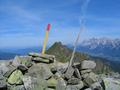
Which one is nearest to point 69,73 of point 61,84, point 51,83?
point 61,84

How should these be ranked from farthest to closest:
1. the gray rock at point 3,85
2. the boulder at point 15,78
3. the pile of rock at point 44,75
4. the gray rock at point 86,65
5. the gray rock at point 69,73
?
1. the gray rock at point 86,65
2. the gray rock at point 69,73
3. the boulder at point 15,78
4. the pile of rock at point 44,75
5. the gray rock at point 3,85

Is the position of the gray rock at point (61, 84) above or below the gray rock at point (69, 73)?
below

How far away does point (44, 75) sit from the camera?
17.9m

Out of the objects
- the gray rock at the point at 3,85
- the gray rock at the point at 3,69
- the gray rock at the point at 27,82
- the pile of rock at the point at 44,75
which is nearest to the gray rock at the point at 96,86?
the pile of rock at the point at 44,75

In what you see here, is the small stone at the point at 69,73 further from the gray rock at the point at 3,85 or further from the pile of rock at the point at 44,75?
the gray rock at the point at 3,85

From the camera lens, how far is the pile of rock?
1739 cm

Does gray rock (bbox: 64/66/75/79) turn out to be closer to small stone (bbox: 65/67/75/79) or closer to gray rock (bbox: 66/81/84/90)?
small stone (bbox: 65/67/75/79)

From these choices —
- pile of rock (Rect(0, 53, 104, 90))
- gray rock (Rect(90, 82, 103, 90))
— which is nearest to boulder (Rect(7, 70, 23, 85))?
pile of rock (Rect(0, 53, 104, 90))

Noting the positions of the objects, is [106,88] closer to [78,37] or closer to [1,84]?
[78,37]

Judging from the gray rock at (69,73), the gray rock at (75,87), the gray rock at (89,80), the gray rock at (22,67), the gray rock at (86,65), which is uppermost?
the gray rock at (86,65)

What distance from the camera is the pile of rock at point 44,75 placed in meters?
17.4

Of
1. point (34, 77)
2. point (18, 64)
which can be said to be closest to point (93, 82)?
point (34, 77)

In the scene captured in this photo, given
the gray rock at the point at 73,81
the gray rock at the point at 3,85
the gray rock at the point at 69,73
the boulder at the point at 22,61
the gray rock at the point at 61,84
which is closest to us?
the gray rock at the point at 3,85

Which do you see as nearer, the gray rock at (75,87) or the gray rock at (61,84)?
the gray rock at (61,84)
